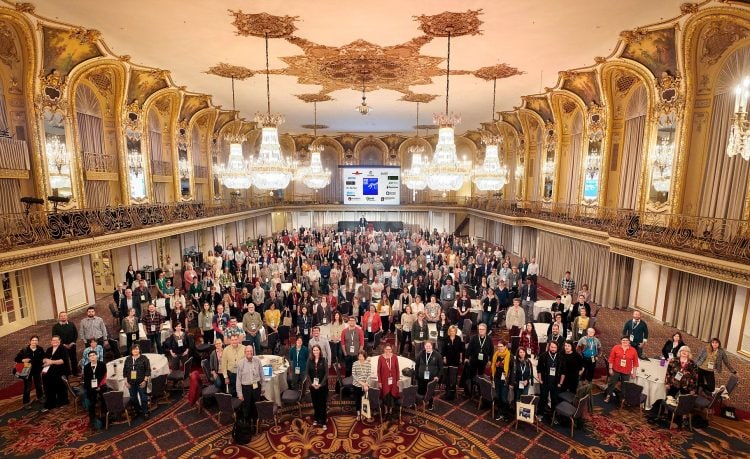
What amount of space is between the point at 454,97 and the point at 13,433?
16.1 metres

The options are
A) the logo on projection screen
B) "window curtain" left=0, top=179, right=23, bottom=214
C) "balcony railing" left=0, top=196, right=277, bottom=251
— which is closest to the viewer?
"balcony railing" left=0, top=196, right=277, bottom=251

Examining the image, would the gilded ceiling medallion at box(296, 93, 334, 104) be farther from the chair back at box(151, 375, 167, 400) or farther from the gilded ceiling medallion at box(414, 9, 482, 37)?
the chair back at box(151, 375, 167, 400)

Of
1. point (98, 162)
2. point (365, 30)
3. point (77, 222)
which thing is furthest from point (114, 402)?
point (98, 162)

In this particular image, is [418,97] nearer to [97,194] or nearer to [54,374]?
[97,194]

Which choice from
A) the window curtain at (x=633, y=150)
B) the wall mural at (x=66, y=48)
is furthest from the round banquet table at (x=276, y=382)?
the window curtain at (x=633, y=150)

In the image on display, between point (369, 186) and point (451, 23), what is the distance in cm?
2081

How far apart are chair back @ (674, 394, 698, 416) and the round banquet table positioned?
272 inches

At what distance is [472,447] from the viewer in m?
6.36

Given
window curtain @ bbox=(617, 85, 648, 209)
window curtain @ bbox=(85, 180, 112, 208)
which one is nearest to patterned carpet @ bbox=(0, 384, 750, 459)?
window curtain @ bbox=(617, 85, 648, 209)

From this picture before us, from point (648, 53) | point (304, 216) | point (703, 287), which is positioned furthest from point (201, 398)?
point (304, 216)

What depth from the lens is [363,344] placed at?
8.54 meters

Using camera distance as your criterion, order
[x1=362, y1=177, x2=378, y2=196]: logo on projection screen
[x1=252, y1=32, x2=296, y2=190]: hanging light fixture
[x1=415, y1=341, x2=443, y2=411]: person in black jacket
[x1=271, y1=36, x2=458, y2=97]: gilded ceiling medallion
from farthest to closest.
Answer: [x1=362, y1=177, x2=378, y2=196]: logo on projection screen < [x1=271, y1=36, x2=458, y2=97]: gilded ceiling medallion < [x1=252, y1=32, x2=296, y2=190]: hanging light fixture < [x1=415, y1=341, x2=443, y2=411]: person in black jacket

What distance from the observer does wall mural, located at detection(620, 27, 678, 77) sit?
930cm

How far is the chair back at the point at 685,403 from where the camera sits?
6457 millimetres
